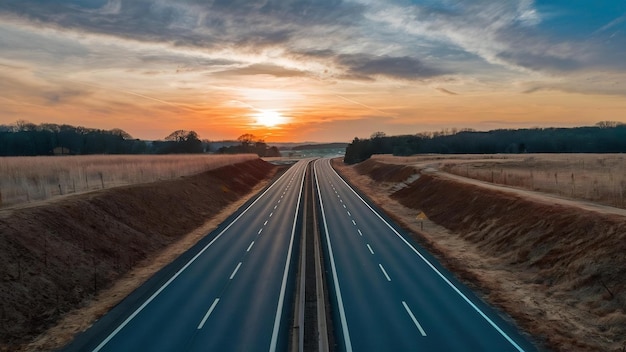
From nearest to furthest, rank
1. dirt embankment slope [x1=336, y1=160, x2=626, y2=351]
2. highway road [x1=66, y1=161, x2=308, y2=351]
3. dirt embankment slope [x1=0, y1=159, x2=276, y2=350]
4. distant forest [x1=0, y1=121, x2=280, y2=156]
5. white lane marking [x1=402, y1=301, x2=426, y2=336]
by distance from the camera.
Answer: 1. highway road [x1=66, y1=161, x2=308, y2=351]
2. white lane marking [x1=402, y1=301, x2=426, y2=336]
3. dirt embankment slope [x1=336, y1=160, x2=626, y2=351]
4. dirt embankment slope [x1=0, y1=159, x2=276, y2=350]
5. distant forest [x1=0, y1=121, x2=280, y2=156]

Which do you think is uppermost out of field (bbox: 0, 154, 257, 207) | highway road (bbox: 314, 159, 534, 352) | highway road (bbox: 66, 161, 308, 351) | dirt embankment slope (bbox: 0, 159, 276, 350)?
field (bbox: 0, 154, 257, 207)

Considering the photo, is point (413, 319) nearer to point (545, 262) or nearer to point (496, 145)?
point (545, 262)

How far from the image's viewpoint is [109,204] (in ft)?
91.4

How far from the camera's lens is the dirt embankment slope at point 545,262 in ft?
47.1

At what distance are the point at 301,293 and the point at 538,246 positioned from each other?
13.4 meters

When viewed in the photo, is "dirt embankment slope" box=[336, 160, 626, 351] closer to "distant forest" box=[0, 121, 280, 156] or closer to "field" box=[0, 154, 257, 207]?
"field" box=[0, 154, 257, 207]

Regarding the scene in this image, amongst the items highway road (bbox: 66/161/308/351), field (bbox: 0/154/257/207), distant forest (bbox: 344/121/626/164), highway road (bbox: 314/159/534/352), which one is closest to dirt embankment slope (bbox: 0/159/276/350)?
highway road (bbox: 66/161/308/351)

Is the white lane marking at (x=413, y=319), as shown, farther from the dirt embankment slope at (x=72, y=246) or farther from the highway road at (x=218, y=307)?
the dirt embankment slope at (x=72, y=246)

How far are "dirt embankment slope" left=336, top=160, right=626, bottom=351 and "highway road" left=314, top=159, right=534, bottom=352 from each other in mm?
1254

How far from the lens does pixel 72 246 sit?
20.6 metres

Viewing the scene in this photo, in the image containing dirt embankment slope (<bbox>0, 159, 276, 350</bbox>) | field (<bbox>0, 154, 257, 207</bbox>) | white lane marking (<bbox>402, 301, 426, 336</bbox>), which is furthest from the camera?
field (<bbox>0, 154, 257, 207</bbox>)

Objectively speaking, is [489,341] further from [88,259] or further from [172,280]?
[88,259]

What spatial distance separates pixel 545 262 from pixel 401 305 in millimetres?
8989

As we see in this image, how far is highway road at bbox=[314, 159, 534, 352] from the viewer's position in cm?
1325
